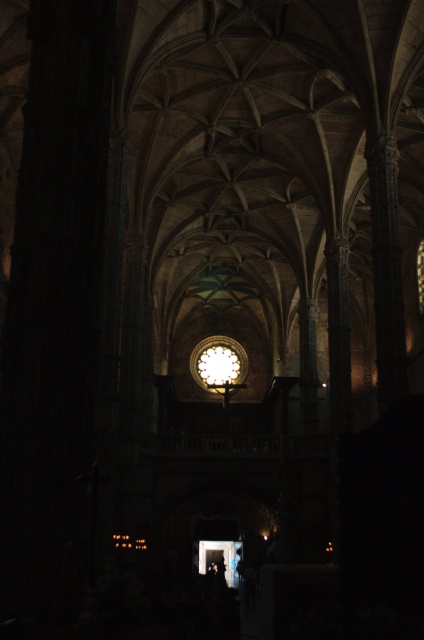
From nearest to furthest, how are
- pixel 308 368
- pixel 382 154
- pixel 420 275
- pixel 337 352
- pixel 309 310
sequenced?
pixel 382 154, pixel 337 352, pixel 420 275, pixel 308 368, pixel 309 310

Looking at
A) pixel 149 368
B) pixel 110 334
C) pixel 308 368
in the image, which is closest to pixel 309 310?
pixel 308 368

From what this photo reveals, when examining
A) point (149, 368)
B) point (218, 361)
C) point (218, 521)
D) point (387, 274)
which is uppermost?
point (218, 361)

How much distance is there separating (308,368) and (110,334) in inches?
615

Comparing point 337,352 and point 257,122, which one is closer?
point 337,352

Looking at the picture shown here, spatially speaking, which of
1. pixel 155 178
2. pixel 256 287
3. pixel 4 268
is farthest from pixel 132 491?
pixel 256 287

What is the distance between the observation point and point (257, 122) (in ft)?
93.7

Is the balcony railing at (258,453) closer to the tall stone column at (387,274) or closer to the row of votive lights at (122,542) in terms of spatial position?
the row of votive lights at (122,542)

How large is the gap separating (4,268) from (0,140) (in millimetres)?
4478

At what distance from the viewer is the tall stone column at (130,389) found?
24516 mm

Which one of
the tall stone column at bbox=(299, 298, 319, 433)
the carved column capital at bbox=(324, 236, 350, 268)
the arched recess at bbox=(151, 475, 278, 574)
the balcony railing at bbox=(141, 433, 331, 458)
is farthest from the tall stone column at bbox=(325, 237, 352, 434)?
the arched recess at bbox=(151, 475, 278, 574)

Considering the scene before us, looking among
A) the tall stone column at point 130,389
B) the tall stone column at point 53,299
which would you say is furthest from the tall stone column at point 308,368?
the tall stone column at point 53,299

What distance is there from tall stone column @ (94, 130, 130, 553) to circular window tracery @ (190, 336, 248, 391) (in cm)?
2616

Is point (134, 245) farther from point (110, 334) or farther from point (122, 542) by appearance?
point (122, 542)

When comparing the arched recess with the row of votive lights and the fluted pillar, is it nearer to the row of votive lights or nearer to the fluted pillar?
the fluted pillar
